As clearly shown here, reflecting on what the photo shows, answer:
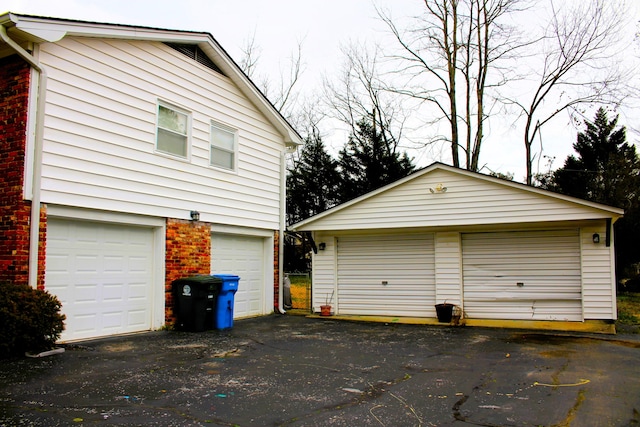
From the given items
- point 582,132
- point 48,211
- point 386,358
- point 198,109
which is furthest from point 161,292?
point 582,132

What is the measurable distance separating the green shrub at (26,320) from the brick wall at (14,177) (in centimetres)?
52

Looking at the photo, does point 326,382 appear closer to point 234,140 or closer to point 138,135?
point 138,135

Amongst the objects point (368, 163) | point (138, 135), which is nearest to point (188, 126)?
point (138, 135)

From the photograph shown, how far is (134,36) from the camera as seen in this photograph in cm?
968

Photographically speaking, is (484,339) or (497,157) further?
(497,157)

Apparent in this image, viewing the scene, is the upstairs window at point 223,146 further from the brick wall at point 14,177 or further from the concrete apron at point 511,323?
the concrete apron at point 511,323

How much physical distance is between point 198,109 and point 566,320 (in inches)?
379

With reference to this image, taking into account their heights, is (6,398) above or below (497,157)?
below

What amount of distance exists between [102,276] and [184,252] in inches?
77.5

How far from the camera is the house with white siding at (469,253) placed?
1123 centimetres

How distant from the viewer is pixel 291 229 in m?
13.9

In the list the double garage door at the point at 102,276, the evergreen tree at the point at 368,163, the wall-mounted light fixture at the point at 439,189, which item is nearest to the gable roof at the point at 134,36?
the double garage door at the point at 102,276

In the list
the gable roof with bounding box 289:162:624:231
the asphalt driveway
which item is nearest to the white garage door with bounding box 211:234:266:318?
the gable roof with bounding box 289:162:624:231

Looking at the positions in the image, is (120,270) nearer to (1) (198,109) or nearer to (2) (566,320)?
(1) (198,109)
